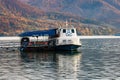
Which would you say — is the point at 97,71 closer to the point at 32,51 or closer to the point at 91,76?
the point at 91,76

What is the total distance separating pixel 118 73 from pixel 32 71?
17.0m

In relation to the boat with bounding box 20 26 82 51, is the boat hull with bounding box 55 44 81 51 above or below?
below

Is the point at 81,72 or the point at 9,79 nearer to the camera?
the point at 9,79

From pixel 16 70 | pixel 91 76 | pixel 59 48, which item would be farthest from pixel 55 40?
pixel 91 76

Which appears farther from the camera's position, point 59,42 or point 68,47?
point 59,42

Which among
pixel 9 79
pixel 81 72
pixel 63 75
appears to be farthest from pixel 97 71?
pixel 9 79

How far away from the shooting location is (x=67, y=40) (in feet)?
419

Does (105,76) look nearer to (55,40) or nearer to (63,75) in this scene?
(63,75)

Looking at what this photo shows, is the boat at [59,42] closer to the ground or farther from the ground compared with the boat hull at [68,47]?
farther from the ground

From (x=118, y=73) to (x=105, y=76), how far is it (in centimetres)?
483

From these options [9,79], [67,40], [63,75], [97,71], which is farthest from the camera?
A: [67,40]

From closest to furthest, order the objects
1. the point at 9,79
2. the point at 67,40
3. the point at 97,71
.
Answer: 1. the point at 9,79
2. the point at 97,71
3. the point at 67,40

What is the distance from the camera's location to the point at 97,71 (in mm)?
68688

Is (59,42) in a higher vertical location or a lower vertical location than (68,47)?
higher
